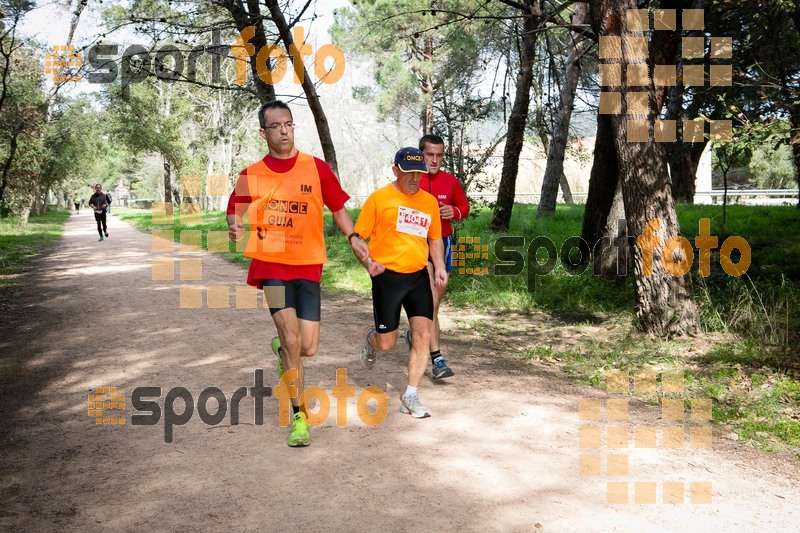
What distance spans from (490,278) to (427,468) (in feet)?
24.9

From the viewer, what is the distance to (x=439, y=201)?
6.76 metres

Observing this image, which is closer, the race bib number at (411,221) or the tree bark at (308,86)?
the race bib number at (411,221)

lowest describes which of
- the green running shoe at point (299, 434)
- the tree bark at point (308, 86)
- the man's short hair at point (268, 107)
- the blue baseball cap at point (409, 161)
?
the green running shoe at point (299, 434)

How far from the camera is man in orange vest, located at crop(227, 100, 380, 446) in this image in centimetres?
485

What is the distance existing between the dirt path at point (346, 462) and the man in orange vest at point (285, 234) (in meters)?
0.67

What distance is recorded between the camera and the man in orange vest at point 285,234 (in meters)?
4.85

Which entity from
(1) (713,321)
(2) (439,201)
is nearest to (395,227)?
(2) (439,201)

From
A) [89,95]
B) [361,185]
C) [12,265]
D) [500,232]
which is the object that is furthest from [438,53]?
[361,185]

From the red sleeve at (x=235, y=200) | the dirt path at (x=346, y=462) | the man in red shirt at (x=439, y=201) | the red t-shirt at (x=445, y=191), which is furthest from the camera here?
the red t-shirt at (x=445, y=191)

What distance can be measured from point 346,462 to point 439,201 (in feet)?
9.93

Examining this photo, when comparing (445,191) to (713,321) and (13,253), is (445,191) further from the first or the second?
(13,253)

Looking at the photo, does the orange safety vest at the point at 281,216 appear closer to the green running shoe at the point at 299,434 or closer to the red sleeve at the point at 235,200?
the red sleeve at the point at 235,200

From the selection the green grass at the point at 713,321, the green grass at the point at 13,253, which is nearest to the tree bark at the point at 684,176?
the green grass at the point at 713,321

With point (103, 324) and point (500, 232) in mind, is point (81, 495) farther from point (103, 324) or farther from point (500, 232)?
point (500, 232)
